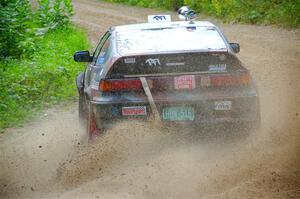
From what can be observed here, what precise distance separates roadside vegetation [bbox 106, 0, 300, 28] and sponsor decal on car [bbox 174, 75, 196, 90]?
13879mm

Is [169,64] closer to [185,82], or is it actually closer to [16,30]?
[185,82]

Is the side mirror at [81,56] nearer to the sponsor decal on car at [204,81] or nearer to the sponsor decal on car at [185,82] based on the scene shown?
the sponsor decal on car at [185,82]

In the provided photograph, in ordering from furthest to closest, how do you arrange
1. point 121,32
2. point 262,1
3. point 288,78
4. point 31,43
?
point 262,1
point 31,43
point 288,78
point 121,32

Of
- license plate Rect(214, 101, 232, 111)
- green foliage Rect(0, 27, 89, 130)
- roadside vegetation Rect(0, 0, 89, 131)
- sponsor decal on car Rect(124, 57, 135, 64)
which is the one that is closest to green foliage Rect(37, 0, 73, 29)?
roadside vegetation Rect(0, 0, 89, 131)

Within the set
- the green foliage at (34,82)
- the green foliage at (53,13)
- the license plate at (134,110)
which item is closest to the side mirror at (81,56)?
the green foliage at (34,82)

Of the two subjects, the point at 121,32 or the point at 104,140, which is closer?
the point at 104,140

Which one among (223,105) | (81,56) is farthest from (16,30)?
(223,105)

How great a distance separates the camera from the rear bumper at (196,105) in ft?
20.2

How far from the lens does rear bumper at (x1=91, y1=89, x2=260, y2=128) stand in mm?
6156

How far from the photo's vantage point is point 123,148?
20.2ft

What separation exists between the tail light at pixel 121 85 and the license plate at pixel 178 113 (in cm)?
39

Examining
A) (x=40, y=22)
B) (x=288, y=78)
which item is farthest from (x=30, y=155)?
(x=40, y=22)

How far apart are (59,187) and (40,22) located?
511 inches

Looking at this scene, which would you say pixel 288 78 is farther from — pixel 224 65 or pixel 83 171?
pixel 83 171
